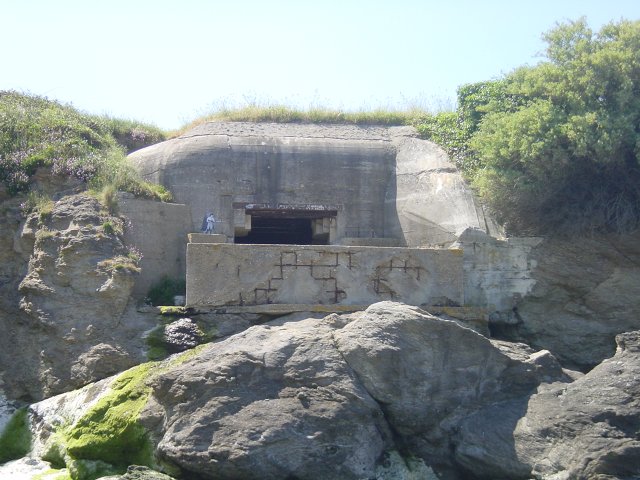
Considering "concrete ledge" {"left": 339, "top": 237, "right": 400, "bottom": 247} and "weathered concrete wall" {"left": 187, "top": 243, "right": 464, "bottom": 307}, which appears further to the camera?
"concrete ledge" {"left": 339, "top": 237, "right": 400, "bottom": 247}

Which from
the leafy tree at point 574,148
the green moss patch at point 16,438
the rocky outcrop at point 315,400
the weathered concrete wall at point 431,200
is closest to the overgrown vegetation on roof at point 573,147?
the leafy tree at point 574,148

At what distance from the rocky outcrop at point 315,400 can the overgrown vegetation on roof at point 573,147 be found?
2.70 meters

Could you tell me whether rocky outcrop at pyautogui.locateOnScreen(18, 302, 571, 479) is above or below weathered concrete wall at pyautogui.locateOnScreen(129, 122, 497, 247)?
below

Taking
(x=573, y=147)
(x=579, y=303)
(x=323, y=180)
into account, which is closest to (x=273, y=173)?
(x=323, y=180)

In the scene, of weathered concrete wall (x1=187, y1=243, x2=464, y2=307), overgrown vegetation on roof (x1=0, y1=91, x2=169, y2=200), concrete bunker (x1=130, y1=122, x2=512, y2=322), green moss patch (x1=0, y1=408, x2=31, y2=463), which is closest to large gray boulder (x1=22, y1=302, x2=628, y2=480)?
green moss patch (x1=0, y1=408, x2=31, y2=463)

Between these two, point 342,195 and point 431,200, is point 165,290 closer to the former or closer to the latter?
point 342,195

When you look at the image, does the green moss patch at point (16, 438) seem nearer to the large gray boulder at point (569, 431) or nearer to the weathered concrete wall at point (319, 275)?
the weathered concrete wall at point (319, 275)

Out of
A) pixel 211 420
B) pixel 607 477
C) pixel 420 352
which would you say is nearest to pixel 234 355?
pixel 211 420

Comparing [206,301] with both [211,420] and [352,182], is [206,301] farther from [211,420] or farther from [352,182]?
[352,182]

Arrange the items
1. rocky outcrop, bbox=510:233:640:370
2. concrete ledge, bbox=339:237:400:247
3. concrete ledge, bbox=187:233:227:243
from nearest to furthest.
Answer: concrete ledge, bbox=187:233:227:243, rocky outcrop, bbox=510:233:640:370, concrete ledge, bbox=339:237:400:247

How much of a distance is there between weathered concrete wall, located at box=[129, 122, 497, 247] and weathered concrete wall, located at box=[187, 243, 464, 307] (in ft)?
3.78

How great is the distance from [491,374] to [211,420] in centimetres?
327

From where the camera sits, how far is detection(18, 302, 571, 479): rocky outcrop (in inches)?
410

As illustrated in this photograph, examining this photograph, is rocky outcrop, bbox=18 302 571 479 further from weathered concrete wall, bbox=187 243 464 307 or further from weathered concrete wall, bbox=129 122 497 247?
weathered concrete wall, bbox=129 122 497 247
